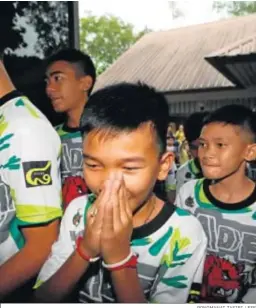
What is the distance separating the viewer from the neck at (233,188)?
221 centimetres

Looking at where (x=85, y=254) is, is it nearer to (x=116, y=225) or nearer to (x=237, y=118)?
(x=116, y=225)

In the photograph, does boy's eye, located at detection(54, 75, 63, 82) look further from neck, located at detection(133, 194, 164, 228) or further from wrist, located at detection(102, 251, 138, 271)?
wrist, located at detection(102, 251, 138, 271)

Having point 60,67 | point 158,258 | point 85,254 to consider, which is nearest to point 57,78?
point 60,67

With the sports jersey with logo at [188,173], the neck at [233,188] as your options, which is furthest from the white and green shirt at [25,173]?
the sports jersey with logo at [188,173]

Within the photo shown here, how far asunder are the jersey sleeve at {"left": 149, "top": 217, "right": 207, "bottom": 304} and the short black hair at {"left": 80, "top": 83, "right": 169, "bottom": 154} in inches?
12.0

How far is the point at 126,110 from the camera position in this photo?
1403 mm

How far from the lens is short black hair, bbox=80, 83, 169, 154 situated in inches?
53.8

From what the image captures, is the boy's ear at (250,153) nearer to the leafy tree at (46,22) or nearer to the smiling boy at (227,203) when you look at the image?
the smiling boy at (227,203)

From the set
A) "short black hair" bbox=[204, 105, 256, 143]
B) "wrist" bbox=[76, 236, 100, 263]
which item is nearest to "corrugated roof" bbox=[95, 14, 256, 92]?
"short black hair" bbox=[204, 105, 256, 143]

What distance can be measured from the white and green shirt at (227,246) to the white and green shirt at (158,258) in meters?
0.55

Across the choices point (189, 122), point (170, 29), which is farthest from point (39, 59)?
point (170, 29)

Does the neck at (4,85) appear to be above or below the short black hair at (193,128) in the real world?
above

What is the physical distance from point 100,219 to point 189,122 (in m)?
3.13

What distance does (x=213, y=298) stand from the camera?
1958 millimetres
